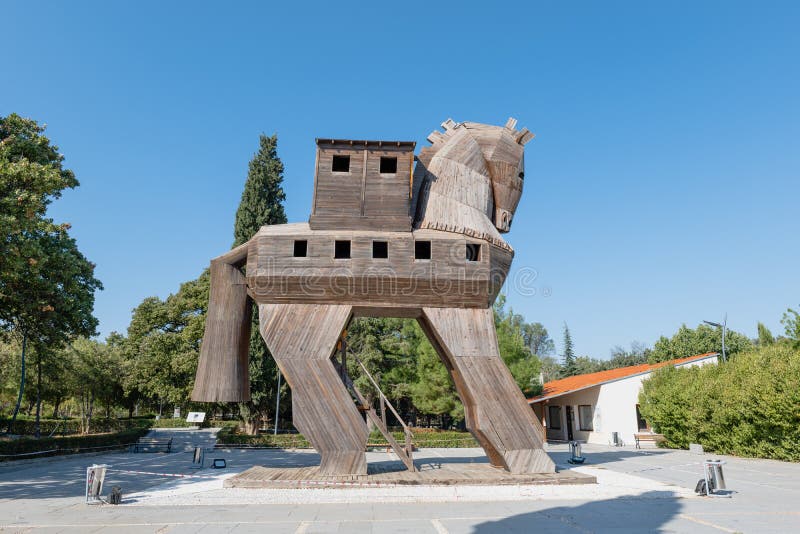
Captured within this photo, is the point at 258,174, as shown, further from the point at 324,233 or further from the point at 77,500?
the point at 77,500

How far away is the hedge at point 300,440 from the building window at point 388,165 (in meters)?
17.5

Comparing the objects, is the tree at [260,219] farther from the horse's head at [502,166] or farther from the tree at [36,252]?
the horse's head at [502,166]

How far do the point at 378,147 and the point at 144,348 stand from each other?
3446 centimetres

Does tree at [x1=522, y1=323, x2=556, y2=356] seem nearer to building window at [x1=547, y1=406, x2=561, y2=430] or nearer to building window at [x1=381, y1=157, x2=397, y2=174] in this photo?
building window at [x1=547, y1=406, x2=561, y2=430]

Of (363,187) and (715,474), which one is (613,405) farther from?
(363,187)

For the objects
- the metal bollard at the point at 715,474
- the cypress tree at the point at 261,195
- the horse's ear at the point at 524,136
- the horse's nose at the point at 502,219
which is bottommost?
the metal bollard at the point at 715,474

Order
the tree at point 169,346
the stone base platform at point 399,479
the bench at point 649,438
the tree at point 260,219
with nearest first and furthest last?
the stone base platform at point 399,479, the bench at point 649,438, the tree at point 260,219, the tree at point 169,346

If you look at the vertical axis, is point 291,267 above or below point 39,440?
above

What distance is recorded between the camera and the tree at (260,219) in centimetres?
3155

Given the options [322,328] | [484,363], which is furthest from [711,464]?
[322,328]

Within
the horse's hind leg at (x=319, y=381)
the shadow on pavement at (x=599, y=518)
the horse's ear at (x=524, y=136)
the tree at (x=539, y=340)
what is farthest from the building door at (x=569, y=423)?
the tree at (x=539, y=340)

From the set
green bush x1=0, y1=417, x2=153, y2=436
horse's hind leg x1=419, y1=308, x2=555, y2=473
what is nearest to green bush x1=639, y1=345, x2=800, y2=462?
horse's hind leg x1=419, y1=308, x2=555, y2=473

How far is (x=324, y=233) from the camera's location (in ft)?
45.7

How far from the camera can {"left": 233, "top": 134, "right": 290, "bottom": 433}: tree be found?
31547 millimetres
